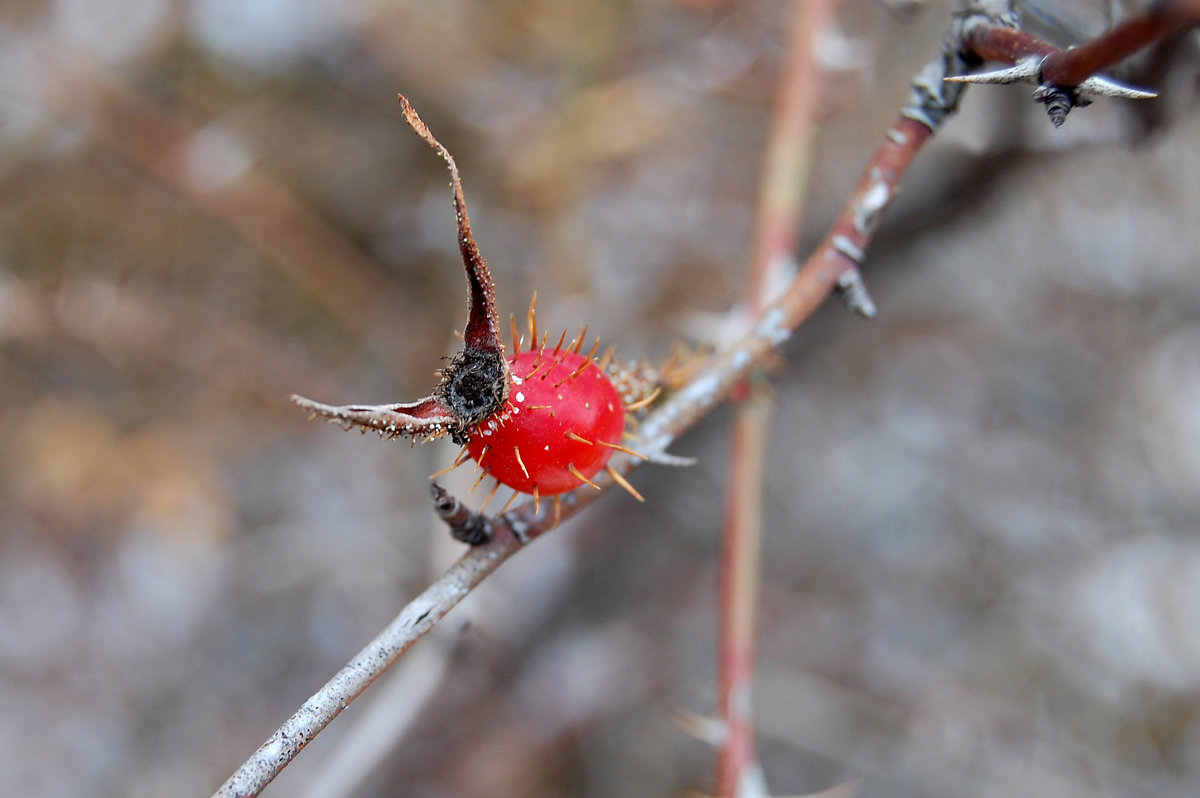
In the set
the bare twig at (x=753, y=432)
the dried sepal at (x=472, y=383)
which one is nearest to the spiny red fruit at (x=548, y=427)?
the dried sepal at (x=472, y=383)

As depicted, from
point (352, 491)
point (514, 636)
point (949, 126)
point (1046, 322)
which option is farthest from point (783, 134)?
point (352, 491)

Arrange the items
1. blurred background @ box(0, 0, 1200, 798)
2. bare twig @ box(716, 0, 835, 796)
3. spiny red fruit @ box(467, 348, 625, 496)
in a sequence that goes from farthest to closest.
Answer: blurred background @ box(0, 0, 1200, 798)
bare twig @ box(716, 0, 835, 796)
spiny red fruit @ box(467, 348, 625, 496)

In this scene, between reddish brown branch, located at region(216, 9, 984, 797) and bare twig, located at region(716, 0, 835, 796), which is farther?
bare twig, located at region(716, 0, 835, 796)

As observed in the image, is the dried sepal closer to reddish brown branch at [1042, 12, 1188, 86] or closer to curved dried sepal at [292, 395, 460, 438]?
curved dried sepal at [292, 395, 460, 438]

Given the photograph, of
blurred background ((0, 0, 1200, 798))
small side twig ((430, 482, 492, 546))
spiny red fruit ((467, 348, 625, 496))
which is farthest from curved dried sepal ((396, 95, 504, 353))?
blurred background ((0, 0, 1200, 798))

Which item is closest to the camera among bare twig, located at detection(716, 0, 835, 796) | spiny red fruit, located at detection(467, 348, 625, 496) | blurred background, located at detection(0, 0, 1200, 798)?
spiny red fruit, located at detection(467, 348, 625, 496)

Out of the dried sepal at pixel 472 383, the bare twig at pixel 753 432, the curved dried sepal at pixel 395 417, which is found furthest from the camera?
the bare twig at pixel 753 432

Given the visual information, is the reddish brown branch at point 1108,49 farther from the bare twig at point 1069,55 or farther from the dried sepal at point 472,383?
the dried sepal at point 472,383
